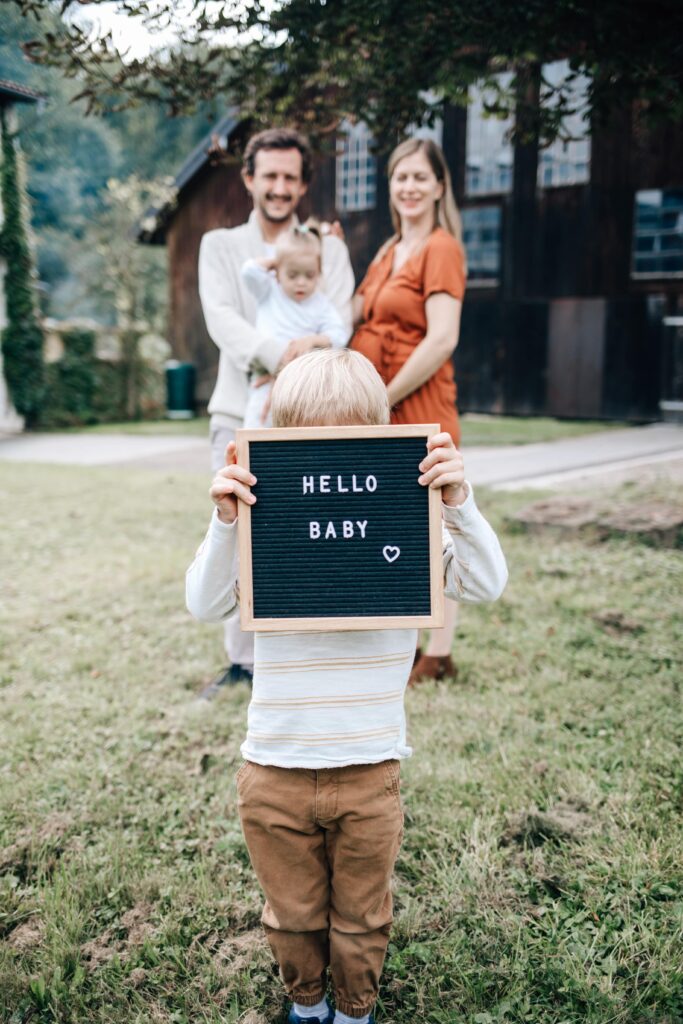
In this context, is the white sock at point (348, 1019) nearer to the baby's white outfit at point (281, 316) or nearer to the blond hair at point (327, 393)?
the blond hair at point (327, 393)

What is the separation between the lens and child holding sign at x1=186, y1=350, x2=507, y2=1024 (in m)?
1.95

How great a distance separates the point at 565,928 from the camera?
237cm

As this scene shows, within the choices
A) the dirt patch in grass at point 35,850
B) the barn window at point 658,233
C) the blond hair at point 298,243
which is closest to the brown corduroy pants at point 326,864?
the dirt patch in grass at point 35,850

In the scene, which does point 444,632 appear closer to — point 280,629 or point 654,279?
point 280,629

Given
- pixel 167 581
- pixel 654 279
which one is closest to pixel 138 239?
pixel 654 279

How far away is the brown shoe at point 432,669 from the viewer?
13.3 feet

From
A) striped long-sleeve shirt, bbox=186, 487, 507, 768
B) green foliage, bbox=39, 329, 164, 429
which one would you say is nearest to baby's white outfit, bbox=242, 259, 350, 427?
striped long-sleeve shirt, bbox=186, 487, 507, 768

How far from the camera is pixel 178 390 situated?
22234 mm

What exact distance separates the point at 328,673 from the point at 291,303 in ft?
6.65

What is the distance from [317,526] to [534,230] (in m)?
18.2

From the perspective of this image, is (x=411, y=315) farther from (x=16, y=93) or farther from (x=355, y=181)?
(x=355, y=181)

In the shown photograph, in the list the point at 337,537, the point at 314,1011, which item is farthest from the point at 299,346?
the point at 314,1011

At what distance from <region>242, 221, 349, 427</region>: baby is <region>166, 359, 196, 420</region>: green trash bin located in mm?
18820

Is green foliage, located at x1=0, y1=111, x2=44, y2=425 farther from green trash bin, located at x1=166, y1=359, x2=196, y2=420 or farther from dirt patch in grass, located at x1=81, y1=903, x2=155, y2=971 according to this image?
dirt patch in grass, located at x1=81, y1=903, x2=155, y2=971
